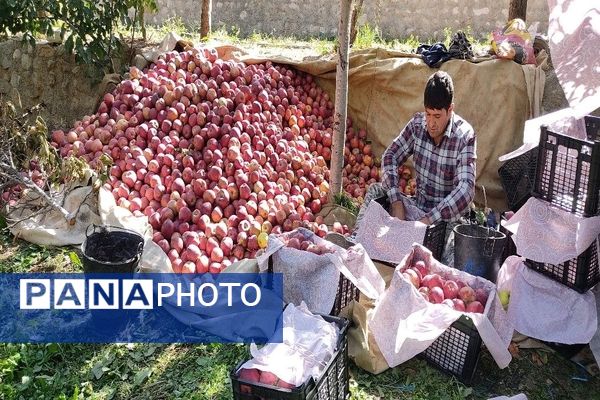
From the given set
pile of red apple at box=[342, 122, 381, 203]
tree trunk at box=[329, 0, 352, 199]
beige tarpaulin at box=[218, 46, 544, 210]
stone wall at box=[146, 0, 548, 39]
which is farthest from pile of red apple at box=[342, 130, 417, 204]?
stone wall at box=[146, 0, 548, 39]

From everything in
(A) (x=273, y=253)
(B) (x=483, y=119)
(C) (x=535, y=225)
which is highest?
(B) (x=483, y=119)

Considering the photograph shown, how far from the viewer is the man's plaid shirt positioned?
3652 mm

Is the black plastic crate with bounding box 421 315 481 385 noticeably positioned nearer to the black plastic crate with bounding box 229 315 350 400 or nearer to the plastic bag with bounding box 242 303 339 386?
the black plastic crate with bounding box 229 315 350 400

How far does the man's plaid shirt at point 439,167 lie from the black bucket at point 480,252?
0.18 m

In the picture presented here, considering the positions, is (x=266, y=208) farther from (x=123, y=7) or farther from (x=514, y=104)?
(x=123, y=7)

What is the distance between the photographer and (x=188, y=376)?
308 cm

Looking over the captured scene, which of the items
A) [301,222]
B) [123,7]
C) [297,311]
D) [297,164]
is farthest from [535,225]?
[123,7]

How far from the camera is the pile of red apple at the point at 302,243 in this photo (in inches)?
131

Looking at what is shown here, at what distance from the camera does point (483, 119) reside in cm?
510

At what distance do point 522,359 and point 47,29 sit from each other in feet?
15.3

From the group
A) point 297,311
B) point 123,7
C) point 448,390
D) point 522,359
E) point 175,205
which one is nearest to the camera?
point 297,311

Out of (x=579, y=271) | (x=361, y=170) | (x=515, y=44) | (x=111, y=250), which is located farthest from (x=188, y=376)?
(x=515, y=44)

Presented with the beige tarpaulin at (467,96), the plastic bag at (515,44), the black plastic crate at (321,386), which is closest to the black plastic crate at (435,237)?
the black plastic crate at (321,386)

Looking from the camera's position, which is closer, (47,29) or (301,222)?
(301,222)
